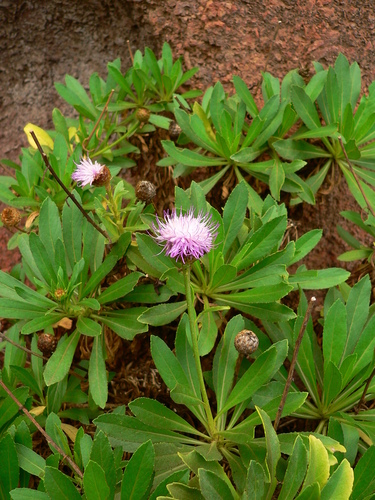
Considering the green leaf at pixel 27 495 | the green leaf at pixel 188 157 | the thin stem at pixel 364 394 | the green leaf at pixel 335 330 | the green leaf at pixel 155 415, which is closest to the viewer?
the green leaf at pixel 27 495

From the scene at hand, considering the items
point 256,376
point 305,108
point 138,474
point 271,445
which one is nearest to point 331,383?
point 256,376

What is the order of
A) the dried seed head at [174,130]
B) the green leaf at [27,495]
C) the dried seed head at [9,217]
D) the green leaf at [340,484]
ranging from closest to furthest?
the green leaf at [340,484]
the green leaf at [27,495]
the dried seed head at [9,217]
the dried seed head at [174,130]

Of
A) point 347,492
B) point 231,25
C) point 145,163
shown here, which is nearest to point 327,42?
point 231,25

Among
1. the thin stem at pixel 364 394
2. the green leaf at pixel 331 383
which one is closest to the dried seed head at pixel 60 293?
the green leaf at pixel 331 383

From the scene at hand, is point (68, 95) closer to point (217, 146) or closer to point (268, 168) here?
point (217, 146)

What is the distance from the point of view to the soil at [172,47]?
205cm

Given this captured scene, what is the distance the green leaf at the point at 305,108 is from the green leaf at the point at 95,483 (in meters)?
1.32

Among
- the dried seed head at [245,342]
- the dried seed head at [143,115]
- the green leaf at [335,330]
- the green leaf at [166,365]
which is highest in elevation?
the dried seed head at [143,115]

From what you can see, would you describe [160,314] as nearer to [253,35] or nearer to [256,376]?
[256,376]

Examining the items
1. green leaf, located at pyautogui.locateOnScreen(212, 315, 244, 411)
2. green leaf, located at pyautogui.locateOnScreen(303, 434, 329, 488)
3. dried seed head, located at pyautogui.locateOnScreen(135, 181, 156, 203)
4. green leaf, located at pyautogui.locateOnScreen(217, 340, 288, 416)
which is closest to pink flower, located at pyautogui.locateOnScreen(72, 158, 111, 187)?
dried seed head, located at pyautogui.locateOnScreen(135, 181, 156, 203)

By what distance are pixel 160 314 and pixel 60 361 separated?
1.00 feet

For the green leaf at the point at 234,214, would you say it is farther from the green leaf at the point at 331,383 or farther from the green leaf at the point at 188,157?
the green leaf at the point at 331,383

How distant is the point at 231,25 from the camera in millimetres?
2215

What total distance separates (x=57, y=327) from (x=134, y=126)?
83 cm
